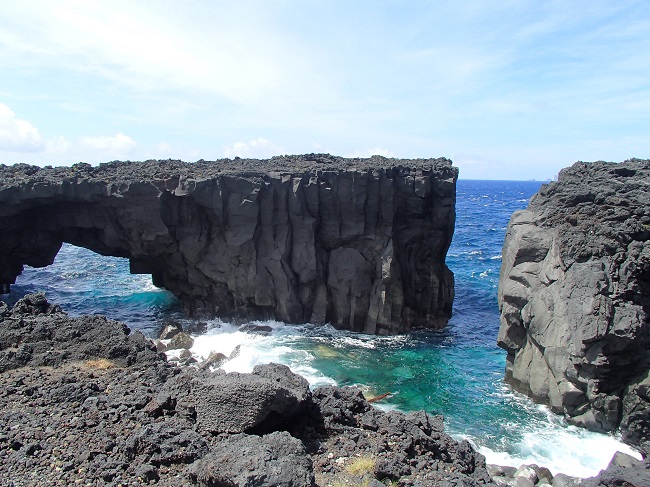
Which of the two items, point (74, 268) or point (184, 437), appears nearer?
point (184, 437)

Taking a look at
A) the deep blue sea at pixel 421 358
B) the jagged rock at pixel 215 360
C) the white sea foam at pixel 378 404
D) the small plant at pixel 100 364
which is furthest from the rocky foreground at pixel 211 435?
the jagged rock at pixel 215 360

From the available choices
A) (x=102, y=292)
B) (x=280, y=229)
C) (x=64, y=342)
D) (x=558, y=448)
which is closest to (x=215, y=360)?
(x=280, y=229)

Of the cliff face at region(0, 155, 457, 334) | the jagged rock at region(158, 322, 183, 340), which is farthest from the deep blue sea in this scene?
the cliff face at region(0, 155, 457, 334)

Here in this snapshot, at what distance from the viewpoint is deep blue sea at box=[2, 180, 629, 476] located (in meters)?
21.7

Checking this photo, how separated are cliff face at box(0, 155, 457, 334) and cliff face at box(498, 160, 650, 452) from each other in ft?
33.6

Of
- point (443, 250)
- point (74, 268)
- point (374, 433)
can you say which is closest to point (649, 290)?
point (374, 433)

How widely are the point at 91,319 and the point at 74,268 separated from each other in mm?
38316

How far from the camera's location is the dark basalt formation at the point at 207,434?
11805mm

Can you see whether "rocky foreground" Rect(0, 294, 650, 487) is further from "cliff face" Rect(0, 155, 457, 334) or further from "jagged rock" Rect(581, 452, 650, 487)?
"cliff face" Rect(0, 155, 457, 334)

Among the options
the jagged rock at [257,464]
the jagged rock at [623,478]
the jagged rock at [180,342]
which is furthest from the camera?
the jagged rock at [180,342]

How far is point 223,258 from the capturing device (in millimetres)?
36375

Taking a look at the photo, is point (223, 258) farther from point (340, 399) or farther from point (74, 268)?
point (74, 268)

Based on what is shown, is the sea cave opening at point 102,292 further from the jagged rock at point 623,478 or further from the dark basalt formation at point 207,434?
the jagged rock at point 623,478

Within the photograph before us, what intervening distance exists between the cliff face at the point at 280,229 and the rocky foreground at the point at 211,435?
18063mm
